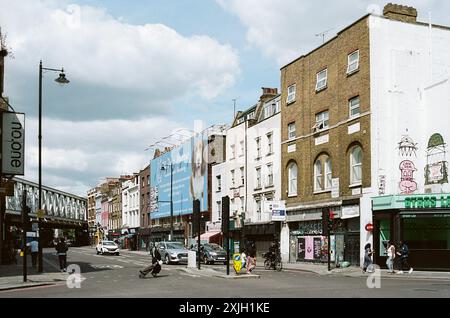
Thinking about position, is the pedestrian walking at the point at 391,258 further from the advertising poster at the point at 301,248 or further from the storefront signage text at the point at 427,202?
the advertising poster at the point at 301,248

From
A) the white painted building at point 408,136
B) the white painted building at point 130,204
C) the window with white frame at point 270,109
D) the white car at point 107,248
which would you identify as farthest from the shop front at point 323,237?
the white painted building at point 130,204

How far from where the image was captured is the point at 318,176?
41438 mm

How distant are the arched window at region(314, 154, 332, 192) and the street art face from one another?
20.0 ft

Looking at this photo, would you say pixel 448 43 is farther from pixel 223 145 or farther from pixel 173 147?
pixel 173 147

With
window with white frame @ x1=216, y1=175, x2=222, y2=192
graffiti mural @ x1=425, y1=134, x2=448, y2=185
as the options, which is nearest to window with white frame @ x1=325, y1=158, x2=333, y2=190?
graffiti mural @ x1=425, y1=134, x2=448, y2=185

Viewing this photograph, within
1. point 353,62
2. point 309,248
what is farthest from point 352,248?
point 353,62

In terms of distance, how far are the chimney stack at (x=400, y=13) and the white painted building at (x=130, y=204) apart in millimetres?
59231

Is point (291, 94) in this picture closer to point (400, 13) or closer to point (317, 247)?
point (400, 13)

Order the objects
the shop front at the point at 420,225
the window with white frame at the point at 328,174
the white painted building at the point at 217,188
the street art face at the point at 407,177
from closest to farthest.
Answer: the shop front at the point at 420,225 < the street art face at the point at 407,177 < the window with white frame at the point at 328,174 < the white painted building at the point at 217,188

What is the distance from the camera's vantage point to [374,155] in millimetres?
34969

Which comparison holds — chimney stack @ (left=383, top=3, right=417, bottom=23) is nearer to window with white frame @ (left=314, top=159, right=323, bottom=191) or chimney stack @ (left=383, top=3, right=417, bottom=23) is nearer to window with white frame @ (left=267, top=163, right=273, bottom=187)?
window with white frame @ (left=314, top=159, right=323, bottom=191)

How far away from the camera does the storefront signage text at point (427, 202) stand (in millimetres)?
31881

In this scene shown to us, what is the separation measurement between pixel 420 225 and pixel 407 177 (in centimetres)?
282

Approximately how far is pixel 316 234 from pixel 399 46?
1344 centimetres
